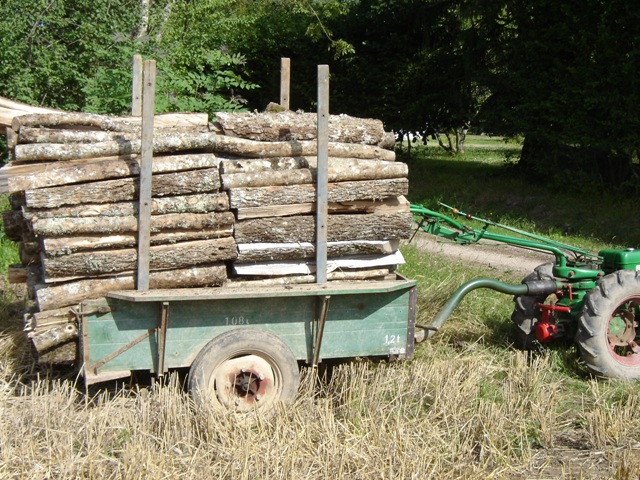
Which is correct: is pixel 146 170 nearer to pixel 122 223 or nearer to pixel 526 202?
pixel 122 223

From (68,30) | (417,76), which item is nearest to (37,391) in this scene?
(68,30)

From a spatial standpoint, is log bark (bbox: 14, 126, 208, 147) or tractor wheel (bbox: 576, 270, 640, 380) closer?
log bark (bbox: 14, 126, 208, 147)

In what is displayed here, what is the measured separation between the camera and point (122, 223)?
4996 millimetres

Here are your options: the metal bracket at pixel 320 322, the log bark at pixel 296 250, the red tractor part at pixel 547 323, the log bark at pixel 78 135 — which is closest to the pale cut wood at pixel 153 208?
the log bark at pixel 296 250

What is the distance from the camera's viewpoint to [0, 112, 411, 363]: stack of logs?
495 centimetres

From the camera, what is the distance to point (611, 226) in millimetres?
11812

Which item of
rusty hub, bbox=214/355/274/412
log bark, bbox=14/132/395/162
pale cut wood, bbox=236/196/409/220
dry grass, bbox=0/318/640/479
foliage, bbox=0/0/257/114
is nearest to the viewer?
dry grass, bbox=0/318/640/479

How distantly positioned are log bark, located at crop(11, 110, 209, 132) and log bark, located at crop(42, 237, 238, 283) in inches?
36.2

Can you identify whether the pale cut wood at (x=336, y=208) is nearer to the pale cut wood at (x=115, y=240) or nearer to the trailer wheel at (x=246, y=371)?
the pale cut wood at (x=115, y=240)

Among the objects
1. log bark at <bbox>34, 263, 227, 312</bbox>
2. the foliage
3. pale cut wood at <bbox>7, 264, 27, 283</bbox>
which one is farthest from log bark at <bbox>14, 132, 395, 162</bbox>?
the foliage

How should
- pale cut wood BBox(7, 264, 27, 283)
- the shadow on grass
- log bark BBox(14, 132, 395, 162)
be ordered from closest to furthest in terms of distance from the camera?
log bark BBox(14, 132, 395, 162), pale cut wood BBox(7, 264, 27, 283), the shadow on grass

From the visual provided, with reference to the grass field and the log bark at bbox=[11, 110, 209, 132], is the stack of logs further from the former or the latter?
the grass field

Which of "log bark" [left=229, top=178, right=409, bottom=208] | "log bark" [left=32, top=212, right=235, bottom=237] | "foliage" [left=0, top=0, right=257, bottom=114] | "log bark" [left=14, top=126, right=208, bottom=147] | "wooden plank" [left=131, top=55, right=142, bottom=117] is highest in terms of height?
"foliage" [left=0, top=0, right=257, bottom=114]

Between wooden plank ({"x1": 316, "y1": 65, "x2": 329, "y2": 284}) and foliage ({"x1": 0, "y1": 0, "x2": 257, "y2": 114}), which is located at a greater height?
foliage ({"x1": 0, "y1": 0, "x2": 257, "y2": 114})
